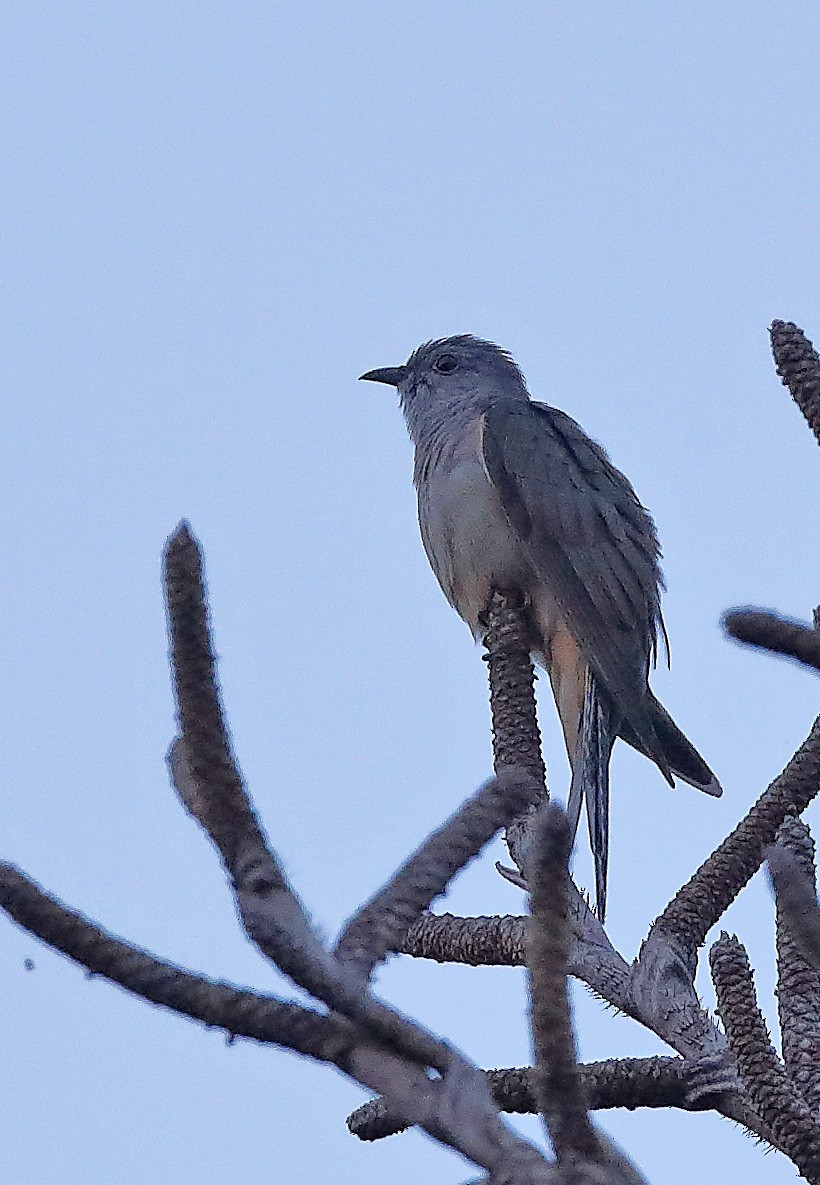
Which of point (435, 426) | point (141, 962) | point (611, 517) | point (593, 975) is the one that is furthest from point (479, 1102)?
point (435, 426)

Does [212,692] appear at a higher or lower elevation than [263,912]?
higher

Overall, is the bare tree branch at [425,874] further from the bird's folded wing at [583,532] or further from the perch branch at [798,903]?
the bird's folded wing at [583,532]

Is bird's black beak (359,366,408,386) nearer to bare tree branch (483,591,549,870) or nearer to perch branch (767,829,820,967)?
bare tree branch (483,591,549,870)

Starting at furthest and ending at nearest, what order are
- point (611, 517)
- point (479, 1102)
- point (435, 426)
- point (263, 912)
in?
point (435, 426) < point (611, 517) < point (263, 912) < point (479, 1102)


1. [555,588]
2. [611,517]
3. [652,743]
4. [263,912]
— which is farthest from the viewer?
[611,517]

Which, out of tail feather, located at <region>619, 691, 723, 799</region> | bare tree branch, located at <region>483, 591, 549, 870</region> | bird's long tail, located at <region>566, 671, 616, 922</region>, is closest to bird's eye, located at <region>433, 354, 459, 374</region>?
bird's long tail, located at <region>566, 671, 616, 922</region>

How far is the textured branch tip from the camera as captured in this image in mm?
2266

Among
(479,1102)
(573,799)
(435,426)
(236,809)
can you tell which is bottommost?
(479,1102)

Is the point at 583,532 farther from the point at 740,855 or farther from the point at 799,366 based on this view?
the point at 799,366

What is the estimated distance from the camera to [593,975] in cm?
320

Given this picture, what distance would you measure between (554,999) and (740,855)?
1.90 metres

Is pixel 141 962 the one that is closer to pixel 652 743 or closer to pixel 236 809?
pixel 236 809

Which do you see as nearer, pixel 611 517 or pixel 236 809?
pixel 236 809

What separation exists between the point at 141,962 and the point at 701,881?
1972 millimetres
